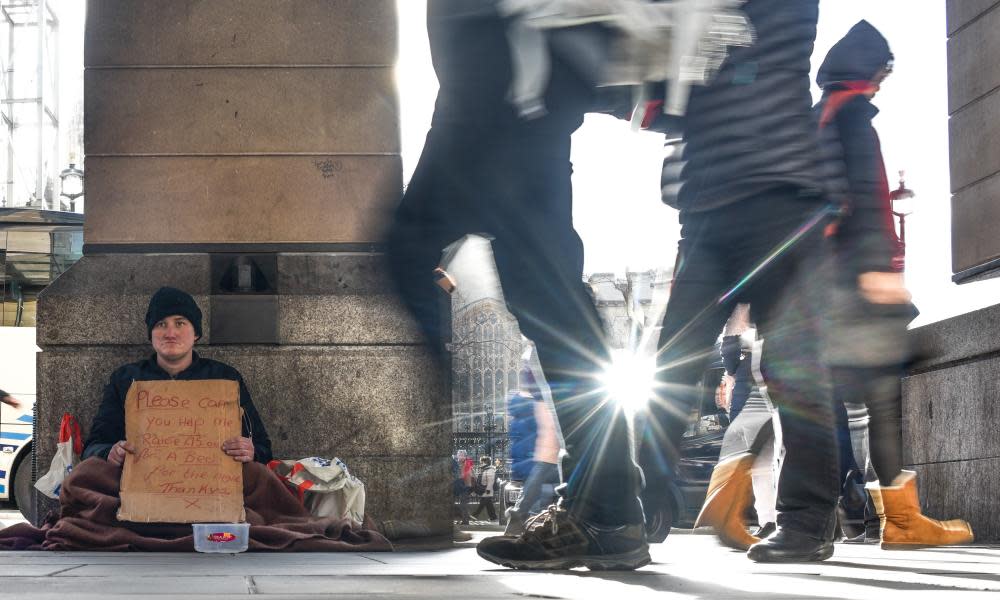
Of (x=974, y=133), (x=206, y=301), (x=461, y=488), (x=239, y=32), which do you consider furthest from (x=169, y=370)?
(x=461, y=488)

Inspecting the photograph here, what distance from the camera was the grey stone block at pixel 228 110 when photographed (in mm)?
6188

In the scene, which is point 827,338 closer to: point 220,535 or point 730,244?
point 730,244

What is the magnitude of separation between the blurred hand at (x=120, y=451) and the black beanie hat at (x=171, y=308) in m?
0.60

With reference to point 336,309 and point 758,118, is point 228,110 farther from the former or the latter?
point 758,118

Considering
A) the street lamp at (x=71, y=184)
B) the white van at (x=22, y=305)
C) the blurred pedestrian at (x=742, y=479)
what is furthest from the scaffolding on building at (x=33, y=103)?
the blurred pedestrian at (x=742, y=479)

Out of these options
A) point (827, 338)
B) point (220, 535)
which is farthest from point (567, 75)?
point (220, 535)

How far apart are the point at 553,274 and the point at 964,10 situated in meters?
4.39

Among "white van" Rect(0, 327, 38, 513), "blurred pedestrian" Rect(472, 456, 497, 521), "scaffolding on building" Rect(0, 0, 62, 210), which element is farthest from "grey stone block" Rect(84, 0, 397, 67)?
"scaffolding on building" Rect(0, 0, 62, 210)

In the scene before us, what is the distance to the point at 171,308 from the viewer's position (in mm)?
5520

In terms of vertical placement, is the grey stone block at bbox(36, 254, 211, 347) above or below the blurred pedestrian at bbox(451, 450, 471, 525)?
above

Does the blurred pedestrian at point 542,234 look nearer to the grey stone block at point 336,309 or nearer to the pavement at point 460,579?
the pavement at point 460,579

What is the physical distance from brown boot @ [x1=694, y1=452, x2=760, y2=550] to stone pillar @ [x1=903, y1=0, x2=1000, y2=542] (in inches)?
53.1

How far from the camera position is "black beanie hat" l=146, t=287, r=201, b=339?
5504 mm

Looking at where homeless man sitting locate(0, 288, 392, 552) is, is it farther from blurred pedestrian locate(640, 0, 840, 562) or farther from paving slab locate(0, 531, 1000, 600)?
blurred pedestrian locate(640, 0, 840, 562)
